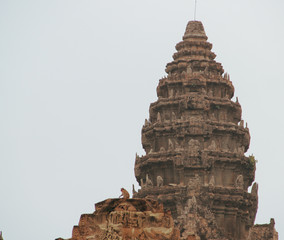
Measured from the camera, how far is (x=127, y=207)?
6191 cm

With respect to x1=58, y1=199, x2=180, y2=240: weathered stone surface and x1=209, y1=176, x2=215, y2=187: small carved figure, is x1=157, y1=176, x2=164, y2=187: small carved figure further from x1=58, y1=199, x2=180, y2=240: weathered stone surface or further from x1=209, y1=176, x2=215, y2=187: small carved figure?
x1=58, y1=199, x2=180, y2=240: weathered stone surface

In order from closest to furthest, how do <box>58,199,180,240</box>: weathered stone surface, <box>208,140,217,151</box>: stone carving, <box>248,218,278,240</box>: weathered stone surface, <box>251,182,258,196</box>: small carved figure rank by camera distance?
<box>58,199,180,240</box>: weathered stone surface
<box>248,218,278,240</box>: weathered stone surface
<box>208,140,217,151</box>: stone carving
<box>251,182,258,196</box>: small carved figure

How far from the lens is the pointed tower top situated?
115750 millimetres

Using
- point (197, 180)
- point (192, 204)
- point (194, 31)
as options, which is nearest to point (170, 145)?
point (197, 180)

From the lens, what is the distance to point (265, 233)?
10200 cm

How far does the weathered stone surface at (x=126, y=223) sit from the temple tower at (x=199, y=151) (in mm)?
36279

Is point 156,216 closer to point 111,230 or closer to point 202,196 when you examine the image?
point 111,230

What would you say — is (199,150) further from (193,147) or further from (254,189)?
(254,189)

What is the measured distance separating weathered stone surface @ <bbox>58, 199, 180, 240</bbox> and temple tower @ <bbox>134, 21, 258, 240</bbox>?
3628 centimetres

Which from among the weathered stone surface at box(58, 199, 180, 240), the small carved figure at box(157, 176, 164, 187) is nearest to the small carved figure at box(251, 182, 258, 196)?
the small carved figure at box(157, 176, 164, 187)

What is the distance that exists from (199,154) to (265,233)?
9262 millimetres

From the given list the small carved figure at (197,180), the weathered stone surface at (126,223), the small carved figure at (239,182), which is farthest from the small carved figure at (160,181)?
the weathered stone surface at (126,223)

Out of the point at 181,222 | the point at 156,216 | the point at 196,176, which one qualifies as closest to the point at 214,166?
the point at 196,176

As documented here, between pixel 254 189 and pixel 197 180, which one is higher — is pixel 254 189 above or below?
above
